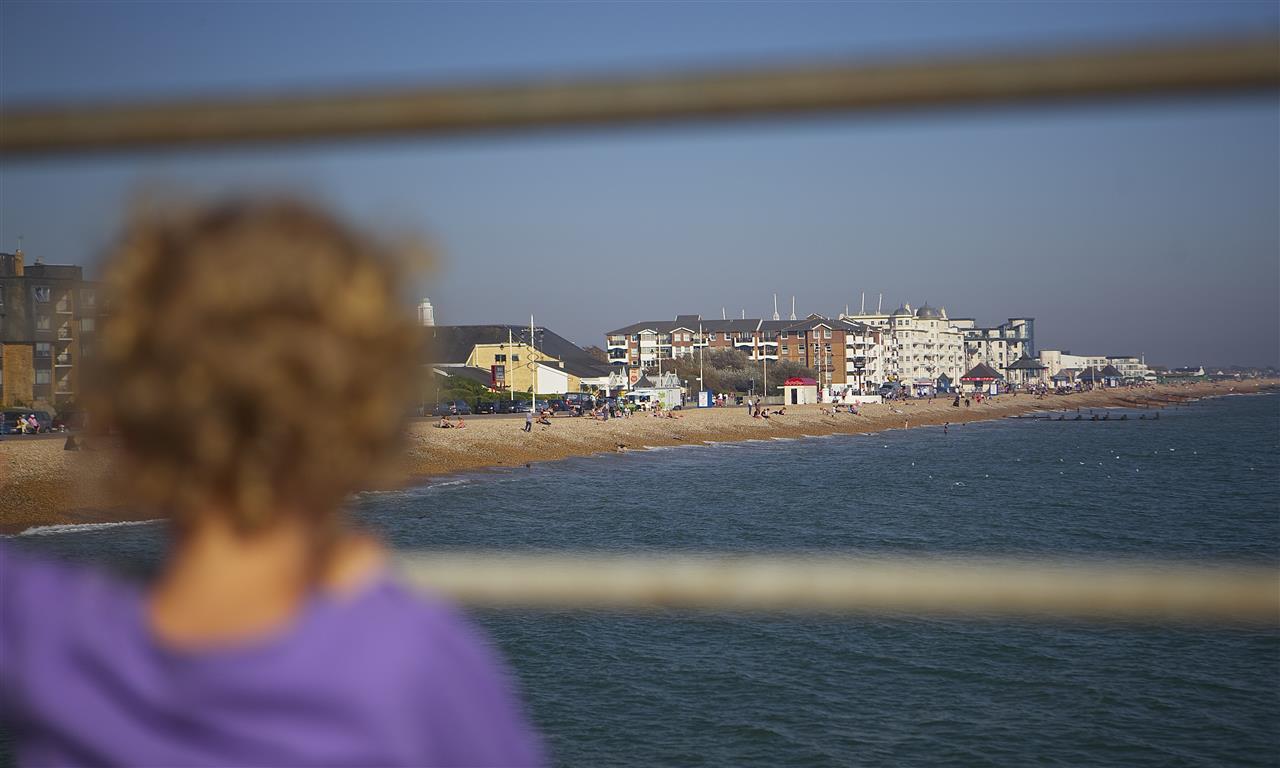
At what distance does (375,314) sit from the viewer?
24.8 inches

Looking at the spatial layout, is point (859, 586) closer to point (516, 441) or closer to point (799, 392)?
point (516, 441)

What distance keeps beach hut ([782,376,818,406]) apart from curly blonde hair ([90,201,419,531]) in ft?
313

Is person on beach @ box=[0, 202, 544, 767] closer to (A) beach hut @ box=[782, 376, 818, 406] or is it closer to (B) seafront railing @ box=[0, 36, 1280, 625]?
(B) seafront railing @ box=[0, 36, 1280, 625]

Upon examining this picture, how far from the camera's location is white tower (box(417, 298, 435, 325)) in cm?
72

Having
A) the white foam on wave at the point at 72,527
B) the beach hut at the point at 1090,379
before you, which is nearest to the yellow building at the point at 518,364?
the white foam on wave at the point at 72,527

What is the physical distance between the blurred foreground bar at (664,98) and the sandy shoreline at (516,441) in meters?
0.27

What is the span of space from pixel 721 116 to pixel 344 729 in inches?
21.4

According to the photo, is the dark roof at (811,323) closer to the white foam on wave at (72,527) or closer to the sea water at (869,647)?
the sea water at (869,647)

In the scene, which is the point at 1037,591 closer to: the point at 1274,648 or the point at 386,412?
the point at 386,412

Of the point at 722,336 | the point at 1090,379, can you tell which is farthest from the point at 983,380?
the point at 1090,379

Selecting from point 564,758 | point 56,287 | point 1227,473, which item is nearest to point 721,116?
point 56,287

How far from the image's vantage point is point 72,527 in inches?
1173

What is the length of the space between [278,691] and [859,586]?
0.68m

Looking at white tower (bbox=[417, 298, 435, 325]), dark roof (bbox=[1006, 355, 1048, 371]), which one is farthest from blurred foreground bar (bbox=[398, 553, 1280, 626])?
dark roof (bbox=[1006, 355, 1048, 371])
